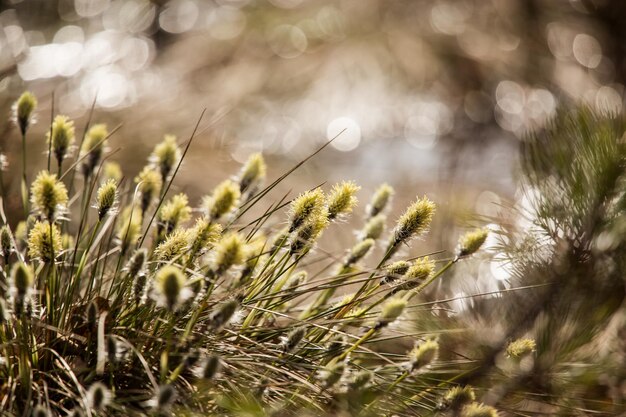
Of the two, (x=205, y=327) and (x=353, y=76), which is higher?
(x=353, y=76)

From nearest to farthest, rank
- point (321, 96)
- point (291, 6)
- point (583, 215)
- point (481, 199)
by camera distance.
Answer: point (583, 215) < point (481, 199) < point (321, 96) < point (291, 6)

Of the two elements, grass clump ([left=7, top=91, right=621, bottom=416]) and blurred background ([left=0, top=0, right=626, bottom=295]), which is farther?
blurred background ([left=0, top=0, right=626, bottom=295])

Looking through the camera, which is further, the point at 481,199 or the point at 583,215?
the point at 481,199

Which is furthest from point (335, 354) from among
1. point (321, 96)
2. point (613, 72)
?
point (613, 72)

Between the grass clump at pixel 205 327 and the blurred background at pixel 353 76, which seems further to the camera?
the blurred background at pixel 353 76

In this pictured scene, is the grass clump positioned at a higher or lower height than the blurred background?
lower

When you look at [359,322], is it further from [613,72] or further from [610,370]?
[613,72]

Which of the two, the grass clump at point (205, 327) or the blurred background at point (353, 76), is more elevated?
the blurred background at point (353, 76)

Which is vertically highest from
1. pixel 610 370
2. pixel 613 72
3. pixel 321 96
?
pixel 613 72
